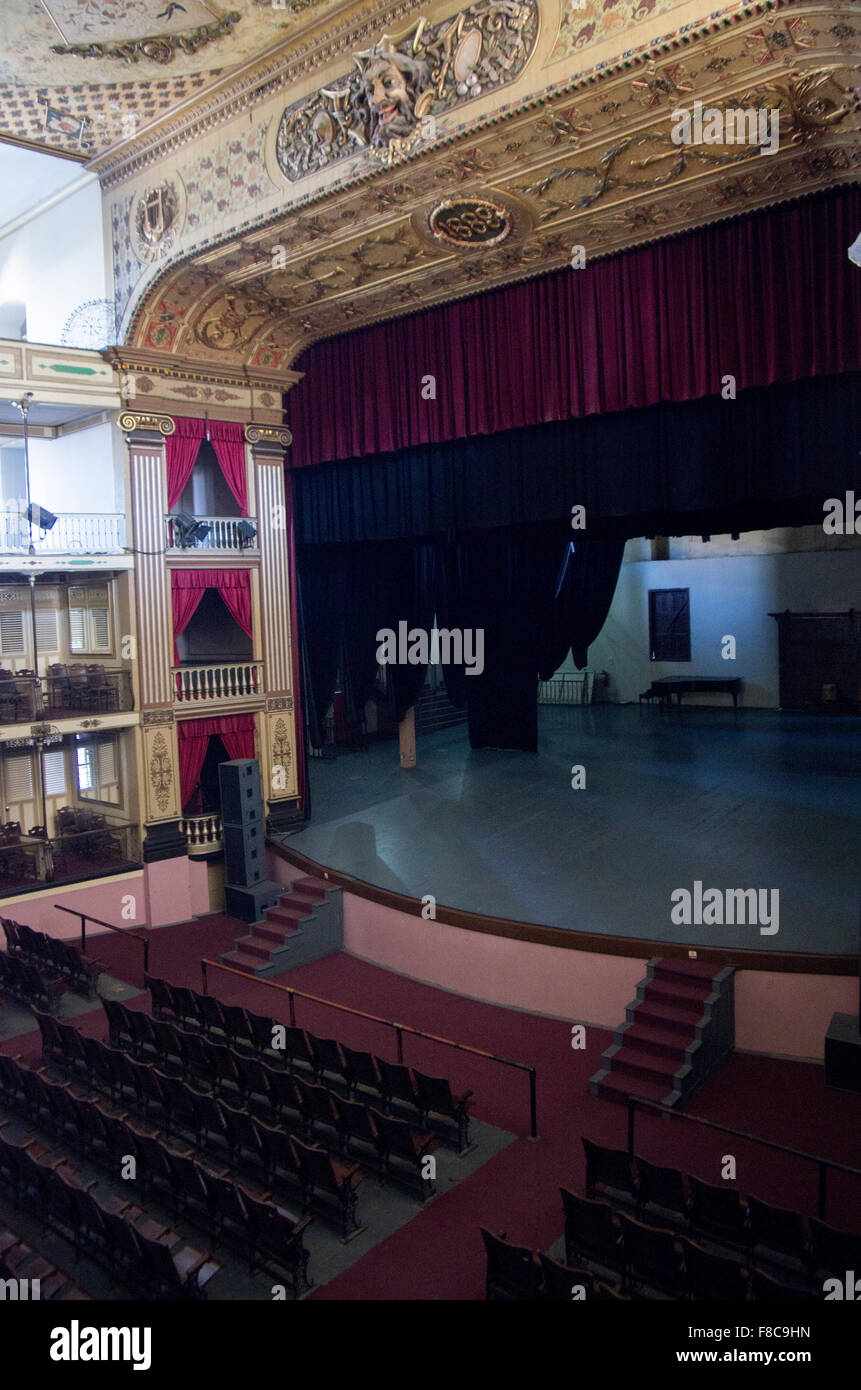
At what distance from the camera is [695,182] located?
952 centimetres

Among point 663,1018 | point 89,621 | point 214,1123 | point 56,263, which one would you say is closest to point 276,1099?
point 214,1123

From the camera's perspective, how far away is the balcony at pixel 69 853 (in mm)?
12641

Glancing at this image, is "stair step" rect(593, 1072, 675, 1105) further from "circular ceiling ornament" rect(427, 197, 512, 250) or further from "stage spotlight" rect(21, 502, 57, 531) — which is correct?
"stage spotlight" rect(21, 502, 57, 531)

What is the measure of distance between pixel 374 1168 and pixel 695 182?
9.29 m

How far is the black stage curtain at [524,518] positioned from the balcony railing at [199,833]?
418cm

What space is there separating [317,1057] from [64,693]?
7.24 metres

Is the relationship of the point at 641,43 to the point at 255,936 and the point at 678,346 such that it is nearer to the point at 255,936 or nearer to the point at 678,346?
the point at 678,346

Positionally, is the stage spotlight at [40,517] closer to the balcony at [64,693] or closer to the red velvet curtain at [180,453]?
the red velvet curtain at [180,453]

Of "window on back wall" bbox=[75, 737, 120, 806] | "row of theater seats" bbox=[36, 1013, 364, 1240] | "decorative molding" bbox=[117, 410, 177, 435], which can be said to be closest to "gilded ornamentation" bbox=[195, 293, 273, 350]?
"decorative molding" bbox=[117, 410, 177, 435]

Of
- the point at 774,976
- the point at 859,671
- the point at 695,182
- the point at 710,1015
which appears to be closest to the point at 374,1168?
the point at 710,1015

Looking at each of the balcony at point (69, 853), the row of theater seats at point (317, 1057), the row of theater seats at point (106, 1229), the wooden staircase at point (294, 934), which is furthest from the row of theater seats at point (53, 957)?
the row of theater seats at point (106, 1229)

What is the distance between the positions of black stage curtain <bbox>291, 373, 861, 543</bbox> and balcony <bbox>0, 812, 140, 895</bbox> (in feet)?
17.2

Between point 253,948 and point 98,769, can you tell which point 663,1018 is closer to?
point 253,948

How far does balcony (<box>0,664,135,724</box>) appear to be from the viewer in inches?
500
